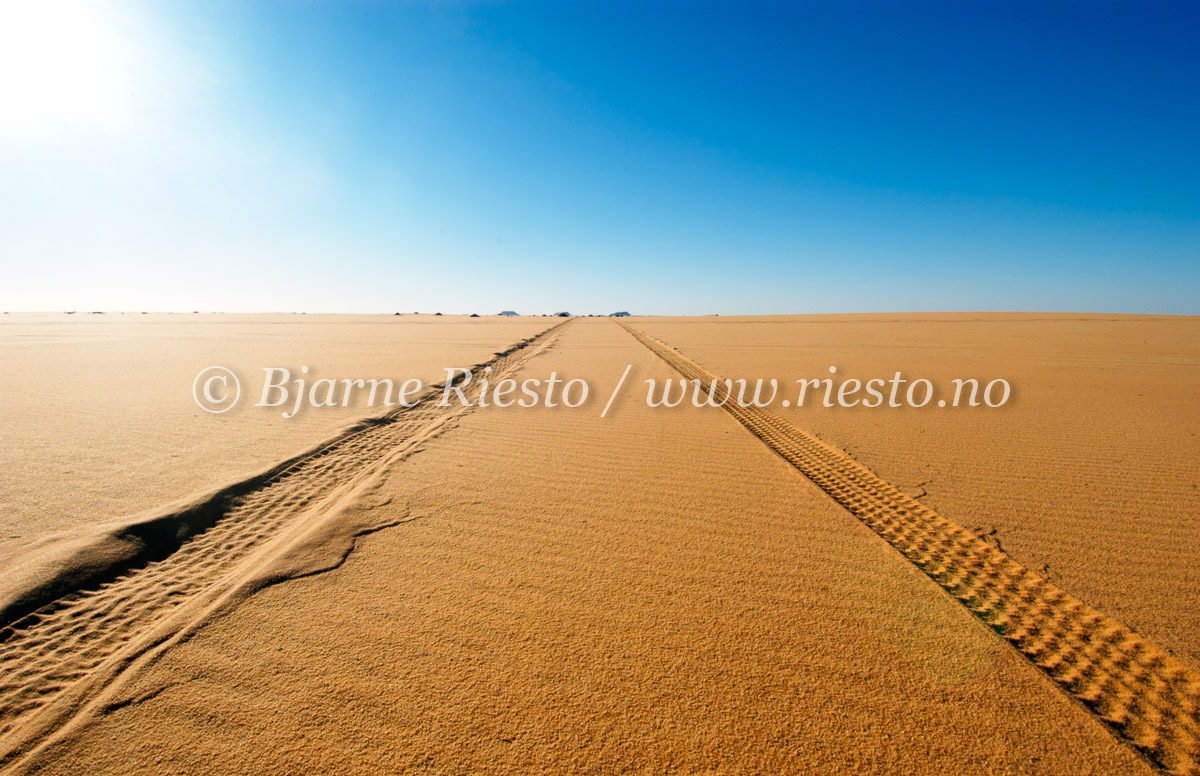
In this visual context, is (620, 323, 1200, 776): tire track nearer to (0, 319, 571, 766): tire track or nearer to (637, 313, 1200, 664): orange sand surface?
(637, 313, 1200, 664): orange sand surface

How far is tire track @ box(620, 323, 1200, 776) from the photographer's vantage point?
4.96ft

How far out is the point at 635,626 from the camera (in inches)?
76.2

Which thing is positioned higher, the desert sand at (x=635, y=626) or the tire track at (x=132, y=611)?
the desert sand at (x=635, y=626)

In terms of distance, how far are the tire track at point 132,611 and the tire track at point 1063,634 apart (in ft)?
11.3

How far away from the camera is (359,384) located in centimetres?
739

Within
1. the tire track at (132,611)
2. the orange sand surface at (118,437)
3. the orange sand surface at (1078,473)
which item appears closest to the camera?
the tire track at (132,611)

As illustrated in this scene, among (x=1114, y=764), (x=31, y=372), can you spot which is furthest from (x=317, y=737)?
(x=31, y=372)

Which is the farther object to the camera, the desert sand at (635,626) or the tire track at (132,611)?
the tire track at (132,611)

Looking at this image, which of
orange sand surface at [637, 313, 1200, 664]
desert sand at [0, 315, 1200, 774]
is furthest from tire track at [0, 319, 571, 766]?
orange sand surface at [637, 313, 1200, 664]

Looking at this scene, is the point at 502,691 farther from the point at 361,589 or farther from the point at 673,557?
the point at 673,557

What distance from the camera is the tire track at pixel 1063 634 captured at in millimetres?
1513

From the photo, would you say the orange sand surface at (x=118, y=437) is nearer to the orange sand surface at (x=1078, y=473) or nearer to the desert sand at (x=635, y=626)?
the desert sand at (x=635, y=626)

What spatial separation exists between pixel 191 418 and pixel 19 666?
409 cm

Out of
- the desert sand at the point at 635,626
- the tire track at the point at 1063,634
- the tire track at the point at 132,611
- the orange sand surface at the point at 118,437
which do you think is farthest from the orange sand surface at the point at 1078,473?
the orange sand surface at the point at 118,437
